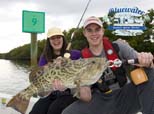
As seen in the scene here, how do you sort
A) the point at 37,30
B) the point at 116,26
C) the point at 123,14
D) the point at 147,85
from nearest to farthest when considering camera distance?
the point at 147,85 < the point at 37,30 < the point at 116,26 < the point at 123,14

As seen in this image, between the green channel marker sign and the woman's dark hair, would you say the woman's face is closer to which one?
the woman's dark hair

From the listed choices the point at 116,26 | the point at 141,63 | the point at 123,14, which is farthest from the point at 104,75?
the point at 123,14

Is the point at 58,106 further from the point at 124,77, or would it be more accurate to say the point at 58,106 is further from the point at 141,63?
the point at 141,63

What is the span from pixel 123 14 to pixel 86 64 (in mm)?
20880

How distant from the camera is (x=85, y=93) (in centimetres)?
470

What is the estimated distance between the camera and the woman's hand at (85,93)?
469 cm

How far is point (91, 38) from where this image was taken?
491 cm

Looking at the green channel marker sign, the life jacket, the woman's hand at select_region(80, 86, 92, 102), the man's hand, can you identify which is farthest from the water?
the man's hand

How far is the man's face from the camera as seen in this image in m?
4.90

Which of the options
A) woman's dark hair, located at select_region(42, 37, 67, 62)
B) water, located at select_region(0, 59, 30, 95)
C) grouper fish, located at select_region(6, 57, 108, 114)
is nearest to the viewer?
grouper fish, located at select_region(6, 57, 108, 114)

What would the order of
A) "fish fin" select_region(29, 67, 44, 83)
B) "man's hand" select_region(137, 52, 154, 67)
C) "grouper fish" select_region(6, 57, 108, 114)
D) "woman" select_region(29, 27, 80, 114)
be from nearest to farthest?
"man's hand" select_region(137, 52, 154, 67) < "grouper fish" select_region(6, 57, 108, 114) < "fish fin" select_region(29, 67, 44, 83) < "woman" select_region(29, 27, 80, 114)

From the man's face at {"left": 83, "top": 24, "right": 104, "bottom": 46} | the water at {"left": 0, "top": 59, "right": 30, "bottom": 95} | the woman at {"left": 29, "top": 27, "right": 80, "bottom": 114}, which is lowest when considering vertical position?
the water at {"left": 0, "top": 59, "right": 30, "bottom": 95}

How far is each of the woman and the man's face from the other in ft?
1.87

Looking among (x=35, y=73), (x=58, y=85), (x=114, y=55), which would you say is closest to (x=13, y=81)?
(x=35, y=73)
